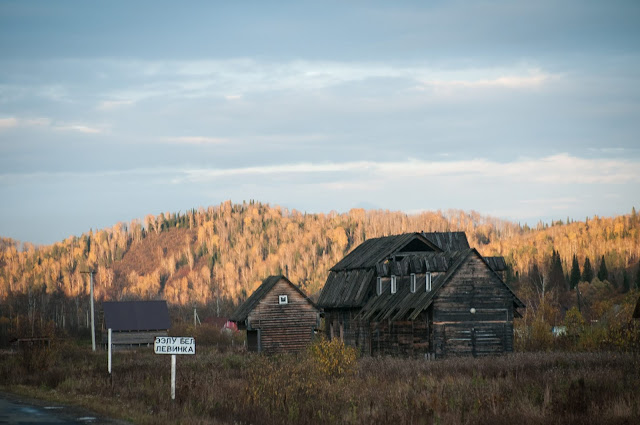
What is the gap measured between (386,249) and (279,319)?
30.9 ft

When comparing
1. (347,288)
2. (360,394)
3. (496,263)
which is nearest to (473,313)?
(496,263)

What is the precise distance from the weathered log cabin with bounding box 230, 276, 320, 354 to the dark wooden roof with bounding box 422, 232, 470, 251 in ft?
31.9

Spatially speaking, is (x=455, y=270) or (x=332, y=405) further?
(x=455, y=270)

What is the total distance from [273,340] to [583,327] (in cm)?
2078

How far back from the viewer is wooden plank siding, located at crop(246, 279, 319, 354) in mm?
59094

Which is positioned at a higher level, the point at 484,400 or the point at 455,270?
the point at 455,270

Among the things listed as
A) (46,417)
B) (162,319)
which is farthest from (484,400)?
A: (162,319)

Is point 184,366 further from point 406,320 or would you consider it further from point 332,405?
point 332,405

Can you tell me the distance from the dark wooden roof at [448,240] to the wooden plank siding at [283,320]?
385 inches

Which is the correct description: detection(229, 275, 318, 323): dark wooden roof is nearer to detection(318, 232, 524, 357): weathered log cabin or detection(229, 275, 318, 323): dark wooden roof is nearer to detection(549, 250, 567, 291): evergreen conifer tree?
detection(318, 232, 524, 357): weathered log cabin

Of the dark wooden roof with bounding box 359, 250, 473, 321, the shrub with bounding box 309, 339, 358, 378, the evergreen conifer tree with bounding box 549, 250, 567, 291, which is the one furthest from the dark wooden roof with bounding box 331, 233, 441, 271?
the evergreen conifer tree with bounding box 549, 250, 567, 291

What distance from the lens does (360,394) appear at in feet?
78.4

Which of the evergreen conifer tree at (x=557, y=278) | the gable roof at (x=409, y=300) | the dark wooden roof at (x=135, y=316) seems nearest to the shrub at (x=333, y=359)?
the gable roof at (x=409, y=300)

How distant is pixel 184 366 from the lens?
1543 inches
